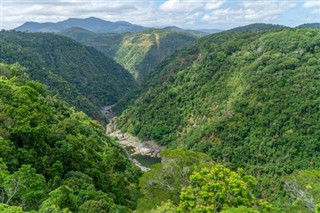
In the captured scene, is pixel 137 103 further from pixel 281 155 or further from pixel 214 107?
pixel 281 155

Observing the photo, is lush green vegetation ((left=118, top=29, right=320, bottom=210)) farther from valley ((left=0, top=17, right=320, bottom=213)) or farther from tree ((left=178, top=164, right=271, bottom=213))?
tree ((left=178, top=164, right=271, bottom=213))

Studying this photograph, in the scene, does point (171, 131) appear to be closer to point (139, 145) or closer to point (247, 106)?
point (139, 145)

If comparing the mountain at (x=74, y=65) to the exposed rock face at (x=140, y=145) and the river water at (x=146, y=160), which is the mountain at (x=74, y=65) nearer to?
the exposed rock face at (x=140, y=145)

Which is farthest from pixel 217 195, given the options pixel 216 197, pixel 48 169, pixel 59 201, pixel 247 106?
pixel 247 106

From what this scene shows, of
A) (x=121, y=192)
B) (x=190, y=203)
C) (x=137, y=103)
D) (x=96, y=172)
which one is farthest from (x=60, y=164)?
(x=137, y=103)

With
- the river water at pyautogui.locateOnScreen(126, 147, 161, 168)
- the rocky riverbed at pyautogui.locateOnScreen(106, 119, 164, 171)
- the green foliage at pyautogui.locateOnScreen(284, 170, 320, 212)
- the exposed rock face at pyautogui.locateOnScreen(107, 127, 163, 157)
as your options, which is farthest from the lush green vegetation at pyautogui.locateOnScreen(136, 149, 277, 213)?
the exposed rock face at pyautogui.locateOnScreen(107, 127, 163, 157)
